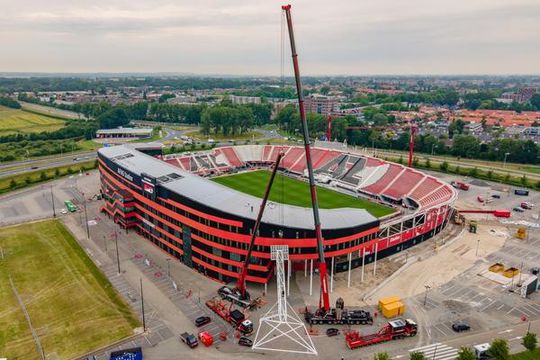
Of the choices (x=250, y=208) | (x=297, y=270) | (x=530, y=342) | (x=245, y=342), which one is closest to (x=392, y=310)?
(x=530, y=342)

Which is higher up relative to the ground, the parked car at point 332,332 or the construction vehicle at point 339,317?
the construction vehicle at point 339,317

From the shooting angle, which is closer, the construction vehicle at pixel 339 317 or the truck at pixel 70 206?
the construction vehicle at pixel 339 317

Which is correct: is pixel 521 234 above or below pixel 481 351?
above

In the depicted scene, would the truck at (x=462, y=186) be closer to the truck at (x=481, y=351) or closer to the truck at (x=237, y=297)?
the truck at (x=481, y=351)

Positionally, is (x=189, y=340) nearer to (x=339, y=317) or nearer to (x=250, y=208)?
(x=339, y=317)

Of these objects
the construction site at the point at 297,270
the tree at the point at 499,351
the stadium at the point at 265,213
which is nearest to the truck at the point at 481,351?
the tree at the point at 499,351

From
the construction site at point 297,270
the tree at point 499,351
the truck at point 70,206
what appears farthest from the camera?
the truck at point 70,206

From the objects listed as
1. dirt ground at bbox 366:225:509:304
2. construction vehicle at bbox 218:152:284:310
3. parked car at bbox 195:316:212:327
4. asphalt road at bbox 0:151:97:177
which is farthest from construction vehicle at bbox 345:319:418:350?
asphalt road at bbox 0:151:97:177

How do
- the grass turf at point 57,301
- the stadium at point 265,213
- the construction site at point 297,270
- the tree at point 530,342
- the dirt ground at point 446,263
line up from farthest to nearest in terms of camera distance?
the dirt ground at point 446,263, the stadium at point 265,213, the construction site at point 297,270, the grass turf at point 57,301, the tree at point 530,342
